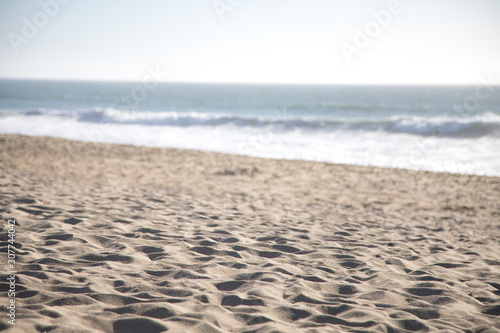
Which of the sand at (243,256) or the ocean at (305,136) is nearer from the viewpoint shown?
the sand at (243,256)

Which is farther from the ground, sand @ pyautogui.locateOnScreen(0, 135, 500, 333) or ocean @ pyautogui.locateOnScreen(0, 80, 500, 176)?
ocean @ pyautogui.locateOnScreen(0, 80, 500, 176)

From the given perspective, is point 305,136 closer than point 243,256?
No

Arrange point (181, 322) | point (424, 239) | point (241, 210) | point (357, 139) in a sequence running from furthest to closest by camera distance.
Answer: point (357, 139)
point (241, 210)
point (424, 239)
point (181, 322)

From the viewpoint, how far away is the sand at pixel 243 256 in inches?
96.8

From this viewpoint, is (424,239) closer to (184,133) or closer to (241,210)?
(241,210)

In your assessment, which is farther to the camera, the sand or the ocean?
the ocean

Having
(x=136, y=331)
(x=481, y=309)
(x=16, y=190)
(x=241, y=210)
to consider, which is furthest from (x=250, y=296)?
(x=16, y=190)

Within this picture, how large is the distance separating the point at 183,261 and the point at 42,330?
4.66 feet

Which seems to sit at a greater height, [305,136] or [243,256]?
[305,136]

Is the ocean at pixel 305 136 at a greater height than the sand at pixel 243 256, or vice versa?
the ocean at pixel 305 136

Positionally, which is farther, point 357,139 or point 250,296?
point 357,139

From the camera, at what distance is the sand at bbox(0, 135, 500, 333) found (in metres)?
2.46

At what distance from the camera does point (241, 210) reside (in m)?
5.69

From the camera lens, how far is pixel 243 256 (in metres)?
3.64
